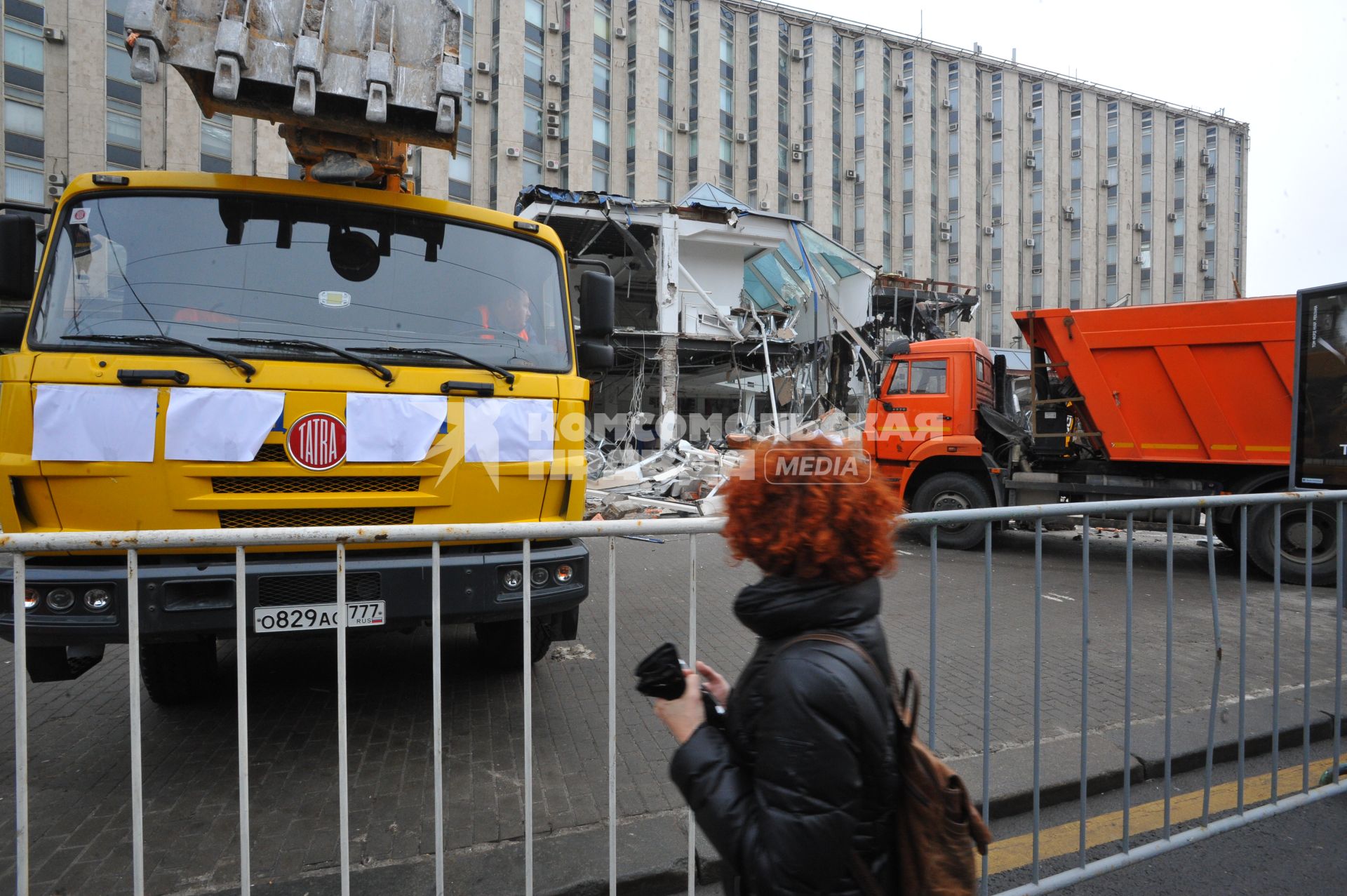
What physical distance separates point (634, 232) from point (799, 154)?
25625 mm

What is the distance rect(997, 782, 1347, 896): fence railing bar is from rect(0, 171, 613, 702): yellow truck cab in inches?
83.4

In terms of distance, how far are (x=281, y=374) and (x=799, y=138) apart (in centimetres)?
4429

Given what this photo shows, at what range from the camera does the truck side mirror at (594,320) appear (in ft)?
13.8

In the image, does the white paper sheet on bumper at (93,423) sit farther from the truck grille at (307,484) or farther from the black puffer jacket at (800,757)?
the black puffer jacket at (800,757)

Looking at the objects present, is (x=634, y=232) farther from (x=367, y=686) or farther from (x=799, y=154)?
(x=799, y=154)

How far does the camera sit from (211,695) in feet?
13.6

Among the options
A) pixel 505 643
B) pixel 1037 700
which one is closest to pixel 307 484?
pixel 505 643

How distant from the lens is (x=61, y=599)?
2.70m

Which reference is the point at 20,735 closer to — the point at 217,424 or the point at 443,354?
the point at 217,424

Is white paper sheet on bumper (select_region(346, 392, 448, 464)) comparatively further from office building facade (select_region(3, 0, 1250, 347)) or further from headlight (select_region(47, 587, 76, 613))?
office building facade (select_region(3, 0, 1250, 347))

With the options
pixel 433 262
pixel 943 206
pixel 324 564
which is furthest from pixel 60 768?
pixel 943 206

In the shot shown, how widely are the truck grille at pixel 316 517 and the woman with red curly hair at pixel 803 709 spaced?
212 centimetres

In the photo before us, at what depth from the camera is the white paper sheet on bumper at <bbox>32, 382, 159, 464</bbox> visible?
2844 millimetres

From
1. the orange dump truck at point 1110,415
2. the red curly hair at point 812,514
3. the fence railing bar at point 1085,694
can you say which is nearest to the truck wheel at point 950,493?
the orange dump truck at point 1110,415
